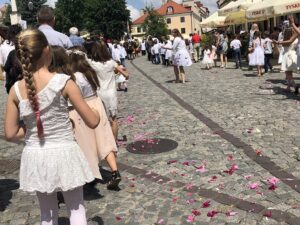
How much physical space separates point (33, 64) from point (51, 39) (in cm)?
374

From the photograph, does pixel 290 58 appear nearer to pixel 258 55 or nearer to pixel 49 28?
pixel 258 55

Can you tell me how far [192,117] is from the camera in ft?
31.2

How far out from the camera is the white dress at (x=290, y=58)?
38.2 ft

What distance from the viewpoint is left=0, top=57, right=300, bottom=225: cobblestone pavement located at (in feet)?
15.5

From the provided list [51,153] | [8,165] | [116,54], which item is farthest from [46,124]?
[116,54]

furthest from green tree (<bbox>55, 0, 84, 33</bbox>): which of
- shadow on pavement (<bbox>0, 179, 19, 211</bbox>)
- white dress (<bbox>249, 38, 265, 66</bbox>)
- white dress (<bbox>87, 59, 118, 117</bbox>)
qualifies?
shadow on pavement (<bbox>0, 179, 19, 211</bbox>)

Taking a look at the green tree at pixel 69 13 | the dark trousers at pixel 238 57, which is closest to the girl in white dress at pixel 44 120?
the dark trousers at pixel 238 57

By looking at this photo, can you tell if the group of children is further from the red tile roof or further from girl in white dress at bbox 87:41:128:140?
the red tile roof

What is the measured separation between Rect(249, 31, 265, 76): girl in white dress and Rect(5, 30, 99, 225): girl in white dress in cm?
1361

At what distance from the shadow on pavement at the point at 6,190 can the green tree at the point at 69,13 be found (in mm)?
82621

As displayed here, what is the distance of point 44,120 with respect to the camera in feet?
10.0

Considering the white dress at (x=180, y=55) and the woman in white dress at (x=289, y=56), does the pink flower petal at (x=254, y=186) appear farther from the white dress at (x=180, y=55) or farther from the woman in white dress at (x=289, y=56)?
the white dress at (x=180, y=55)

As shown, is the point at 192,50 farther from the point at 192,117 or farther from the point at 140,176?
the point at 140,176

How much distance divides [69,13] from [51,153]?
3446 inches
